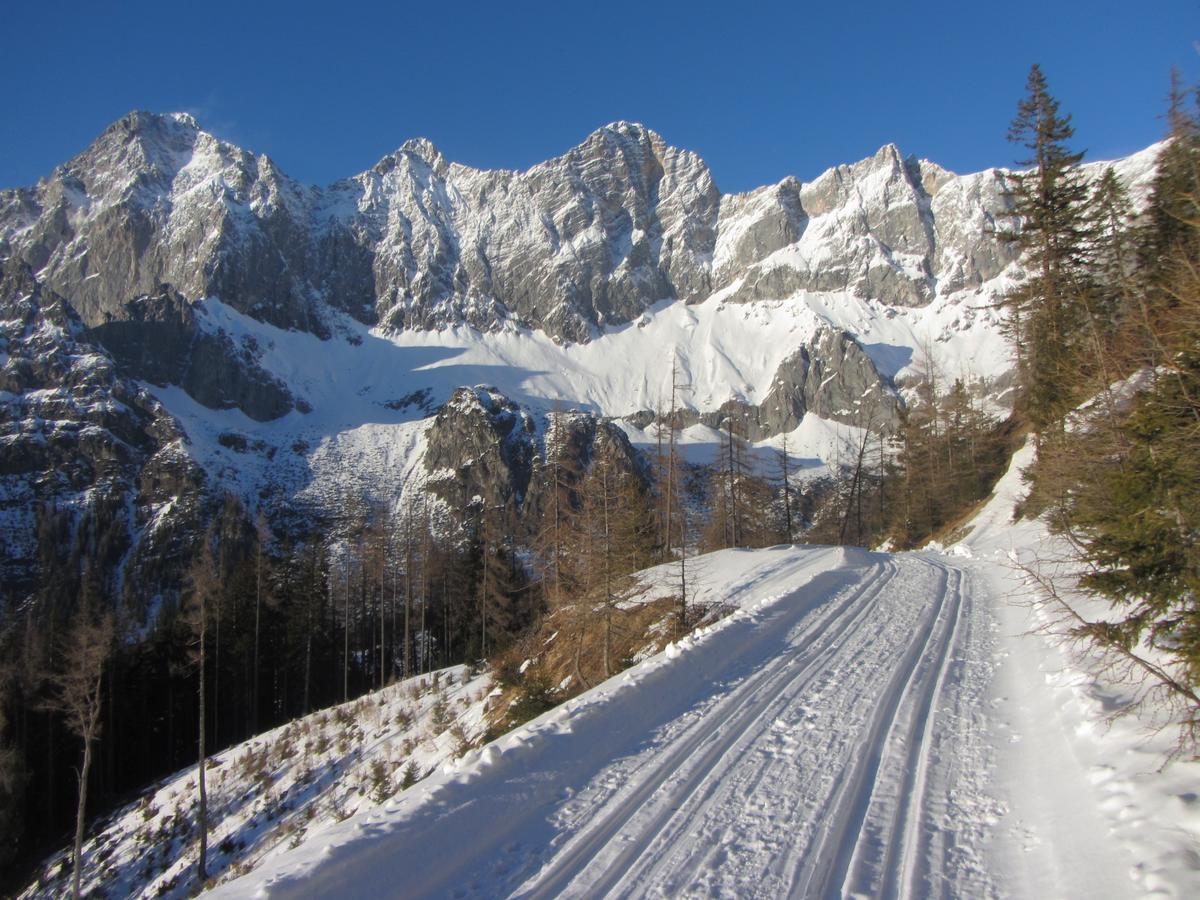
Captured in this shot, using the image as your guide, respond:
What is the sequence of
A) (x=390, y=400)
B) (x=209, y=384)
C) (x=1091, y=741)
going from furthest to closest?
1. (x=390, y=400)
2. (x=209, y=384)
3. (x=1091, y=741)

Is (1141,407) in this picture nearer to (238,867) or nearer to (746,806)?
(746,806)

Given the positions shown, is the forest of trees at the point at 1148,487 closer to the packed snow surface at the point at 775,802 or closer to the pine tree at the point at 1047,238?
the packed snow surface at the point at 775,802

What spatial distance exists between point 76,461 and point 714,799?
486 ft

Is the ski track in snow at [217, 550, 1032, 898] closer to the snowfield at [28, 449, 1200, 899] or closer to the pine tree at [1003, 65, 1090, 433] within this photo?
the snowfield at [28, 449, 1200, 899]

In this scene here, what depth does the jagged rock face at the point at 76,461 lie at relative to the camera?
335 feet

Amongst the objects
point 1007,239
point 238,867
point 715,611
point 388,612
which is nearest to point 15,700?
point 388,612

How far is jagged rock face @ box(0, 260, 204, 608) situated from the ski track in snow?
99.3m

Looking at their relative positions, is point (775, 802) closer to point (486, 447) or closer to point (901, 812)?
point (901, 812)

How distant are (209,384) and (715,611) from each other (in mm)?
191144

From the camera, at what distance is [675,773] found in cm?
732

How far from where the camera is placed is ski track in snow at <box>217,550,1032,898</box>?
538cm

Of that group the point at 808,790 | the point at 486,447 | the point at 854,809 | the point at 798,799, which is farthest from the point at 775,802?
the point at 486,447

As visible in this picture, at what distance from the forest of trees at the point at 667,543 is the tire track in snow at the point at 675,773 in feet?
13.6

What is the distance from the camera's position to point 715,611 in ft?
61.1
